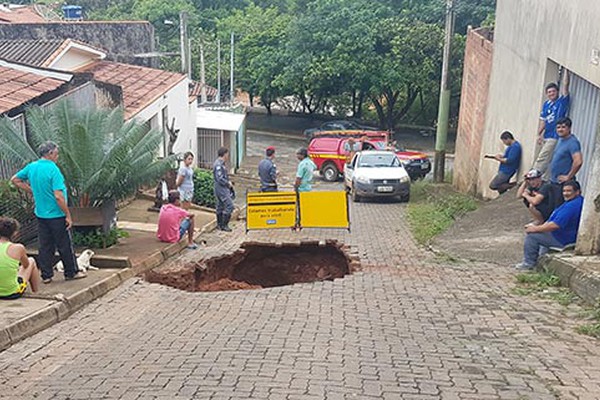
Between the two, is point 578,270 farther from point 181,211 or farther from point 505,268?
point 181,211

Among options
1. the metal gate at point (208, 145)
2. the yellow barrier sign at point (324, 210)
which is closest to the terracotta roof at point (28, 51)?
the yellow barrier sign at point (324, 210)

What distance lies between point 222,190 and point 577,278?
6.94 metres

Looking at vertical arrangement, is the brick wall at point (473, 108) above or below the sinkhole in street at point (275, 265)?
above

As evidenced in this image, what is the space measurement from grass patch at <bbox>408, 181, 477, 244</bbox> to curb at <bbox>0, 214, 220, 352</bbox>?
4611 mm

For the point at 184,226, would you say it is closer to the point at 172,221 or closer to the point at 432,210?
the point at 172,221

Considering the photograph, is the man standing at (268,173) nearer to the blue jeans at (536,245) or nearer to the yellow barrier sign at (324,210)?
the yellow barrier sign at (324,210)

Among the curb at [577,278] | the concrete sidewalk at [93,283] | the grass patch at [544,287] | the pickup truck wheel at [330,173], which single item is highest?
the curb at [577,278]

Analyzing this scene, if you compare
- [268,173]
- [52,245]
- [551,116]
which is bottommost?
[52,245]

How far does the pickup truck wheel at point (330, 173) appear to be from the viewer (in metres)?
26.9

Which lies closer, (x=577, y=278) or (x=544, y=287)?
(x=577, y=278)

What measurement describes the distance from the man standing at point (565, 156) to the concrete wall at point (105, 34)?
69.5ft

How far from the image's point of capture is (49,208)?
7.54 metres

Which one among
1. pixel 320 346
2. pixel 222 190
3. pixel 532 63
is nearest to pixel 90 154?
pixel 222 190

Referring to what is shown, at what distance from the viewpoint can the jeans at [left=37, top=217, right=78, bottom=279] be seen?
300 inches
